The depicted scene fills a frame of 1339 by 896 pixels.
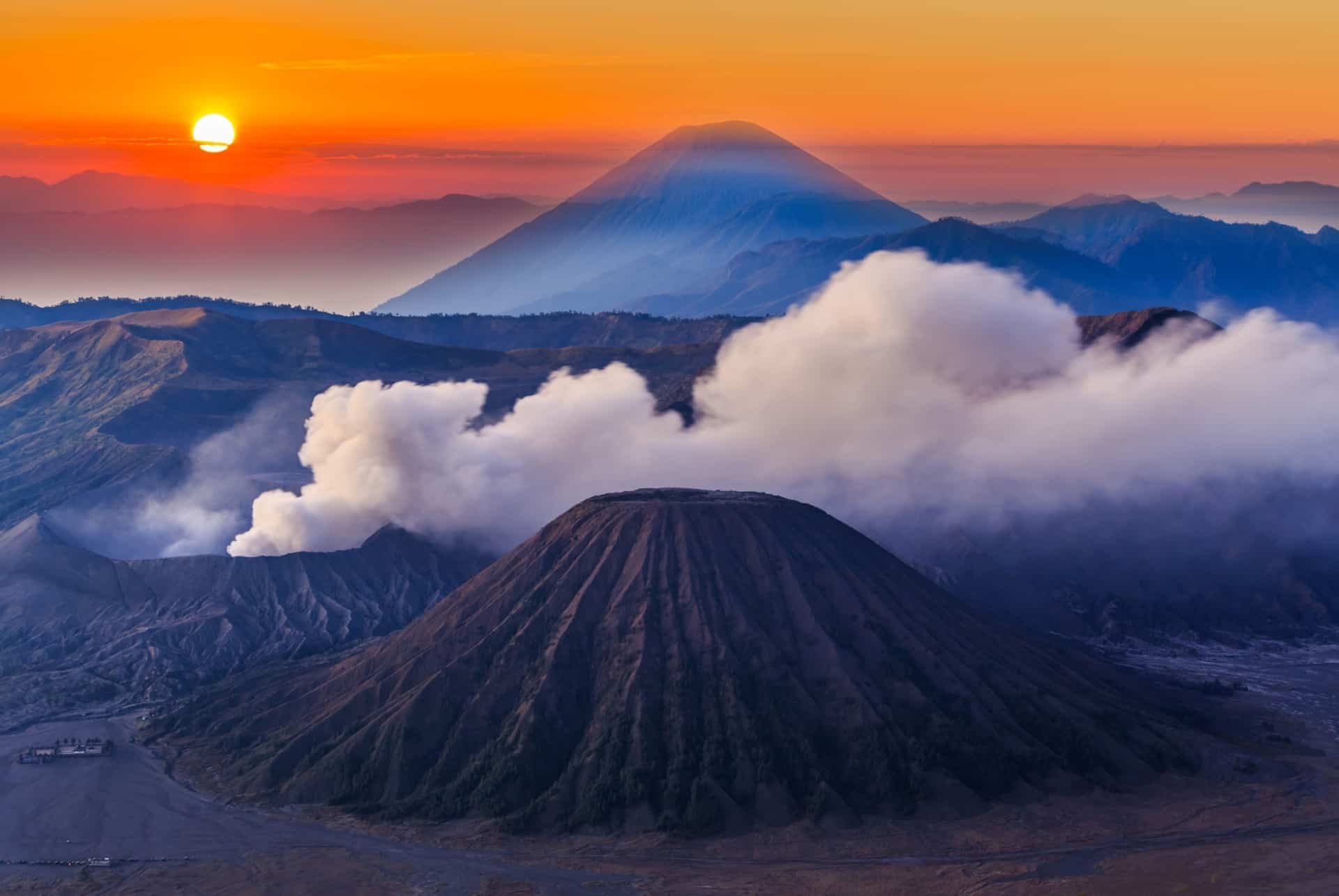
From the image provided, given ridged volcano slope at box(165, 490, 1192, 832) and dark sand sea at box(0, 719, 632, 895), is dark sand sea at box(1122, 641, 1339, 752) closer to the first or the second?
ridged volcano slope at box(165, 490, 1192, 832)

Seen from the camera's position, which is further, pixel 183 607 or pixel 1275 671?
pixel 183 607

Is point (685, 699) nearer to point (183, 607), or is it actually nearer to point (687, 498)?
point (687, 498)

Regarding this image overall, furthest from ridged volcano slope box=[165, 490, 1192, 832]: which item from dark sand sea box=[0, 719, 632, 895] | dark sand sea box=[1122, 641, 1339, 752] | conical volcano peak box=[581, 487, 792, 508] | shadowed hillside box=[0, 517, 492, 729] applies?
shadowed hillside box=[0, 517, 492, 729]

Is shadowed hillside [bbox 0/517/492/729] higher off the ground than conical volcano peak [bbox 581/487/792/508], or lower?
lower

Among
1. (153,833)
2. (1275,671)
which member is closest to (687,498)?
(153,833)

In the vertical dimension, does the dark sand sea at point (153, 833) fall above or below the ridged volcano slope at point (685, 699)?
below

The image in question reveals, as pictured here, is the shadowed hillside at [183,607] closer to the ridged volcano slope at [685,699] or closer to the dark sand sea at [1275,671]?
the ridged volcano slope at [685,699]

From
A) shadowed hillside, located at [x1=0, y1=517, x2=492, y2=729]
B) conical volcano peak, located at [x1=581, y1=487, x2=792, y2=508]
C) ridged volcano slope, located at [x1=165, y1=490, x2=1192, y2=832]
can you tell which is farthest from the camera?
shadowed hillside, located at [x1=0, y1=517, x2=492, y2=729]

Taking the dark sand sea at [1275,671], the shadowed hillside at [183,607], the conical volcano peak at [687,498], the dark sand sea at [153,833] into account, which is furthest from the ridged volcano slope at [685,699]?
the shadowed hillside at [183,607]

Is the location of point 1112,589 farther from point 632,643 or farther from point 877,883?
point 877,883
